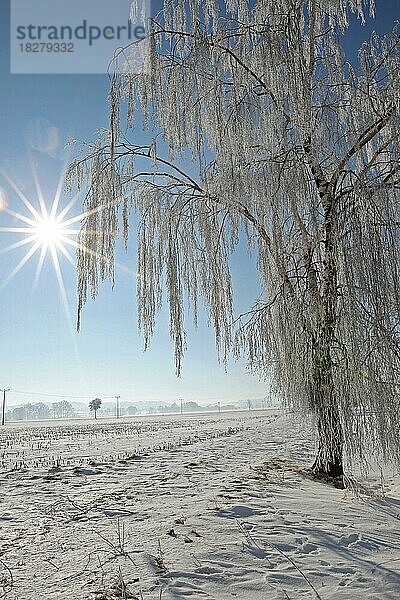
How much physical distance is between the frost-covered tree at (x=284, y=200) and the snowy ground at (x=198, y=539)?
0.92m

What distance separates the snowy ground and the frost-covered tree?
917 mm

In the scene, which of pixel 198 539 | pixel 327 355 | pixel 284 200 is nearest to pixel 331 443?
pixel 327 355

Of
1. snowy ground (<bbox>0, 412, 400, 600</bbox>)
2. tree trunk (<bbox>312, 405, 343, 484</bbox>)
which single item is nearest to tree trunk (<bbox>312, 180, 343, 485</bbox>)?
tree trunk (<bbox>312, 405, 343, 484</bbox>)

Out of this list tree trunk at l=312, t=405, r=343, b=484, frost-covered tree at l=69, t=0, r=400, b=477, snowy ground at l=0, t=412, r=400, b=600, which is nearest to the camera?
snowy ground at l=0, t=412, r=400, b=600

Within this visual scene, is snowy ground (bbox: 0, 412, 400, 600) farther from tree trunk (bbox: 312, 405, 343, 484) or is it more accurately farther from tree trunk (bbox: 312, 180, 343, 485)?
tree trunk (bbox: 312, 180, 343, 485)

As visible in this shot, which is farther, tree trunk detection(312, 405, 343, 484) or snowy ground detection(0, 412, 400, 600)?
tree trunk detection(312, 405, 343, 484)

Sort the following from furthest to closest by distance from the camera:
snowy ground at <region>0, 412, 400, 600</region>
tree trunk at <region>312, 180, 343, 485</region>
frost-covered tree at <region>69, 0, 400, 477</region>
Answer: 1. tree trunk at <region>312, 180, 343, 485</region>
2. frost-covered tree at <region>69, 0, 400, 477</region>
3. snowy ground at <region>0, 412, 400, 600</region>

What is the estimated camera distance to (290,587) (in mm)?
3414

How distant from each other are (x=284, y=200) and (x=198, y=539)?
13.1ft

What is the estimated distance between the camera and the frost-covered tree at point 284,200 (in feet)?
17.3

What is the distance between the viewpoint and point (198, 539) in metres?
4.23

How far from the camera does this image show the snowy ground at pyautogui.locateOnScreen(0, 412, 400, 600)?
3408 millimetres

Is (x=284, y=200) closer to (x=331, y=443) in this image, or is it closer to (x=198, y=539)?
(x=331, y=443)

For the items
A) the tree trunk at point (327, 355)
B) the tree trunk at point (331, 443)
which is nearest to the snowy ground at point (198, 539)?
the tree trunk at point (331, 443)
